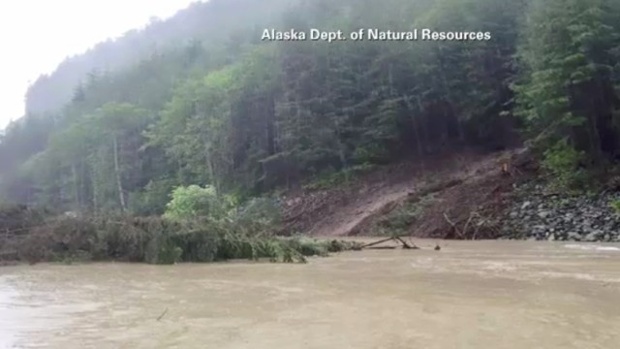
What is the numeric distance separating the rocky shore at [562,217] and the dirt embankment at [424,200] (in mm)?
595

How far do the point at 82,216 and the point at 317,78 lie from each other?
25.0 m

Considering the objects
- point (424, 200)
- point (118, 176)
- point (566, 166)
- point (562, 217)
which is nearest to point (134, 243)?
point (562, 217)

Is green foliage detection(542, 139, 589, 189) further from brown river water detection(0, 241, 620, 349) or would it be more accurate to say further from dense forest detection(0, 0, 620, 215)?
brown river water detection(0, 241, 620, 349)

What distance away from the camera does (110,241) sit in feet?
42.3

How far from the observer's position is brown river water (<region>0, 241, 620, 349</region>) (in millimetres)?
5367

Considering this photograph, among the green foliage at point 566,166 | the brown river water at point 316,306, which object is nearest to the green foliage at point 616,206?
the green foliage at point 566,166

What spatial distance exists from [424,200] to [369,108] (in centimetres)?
1003

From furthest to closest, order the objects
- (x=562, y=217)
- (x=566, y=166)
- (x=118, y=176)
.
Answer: (x=118, y=176), (x=566, y=166), (x=562, y=217)

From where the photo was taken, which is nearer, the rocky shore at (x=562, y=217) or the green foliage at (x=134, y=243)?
the green foliage at (x=134, y=243)

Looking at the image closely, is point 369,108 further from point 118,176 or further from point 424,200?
point 118,176

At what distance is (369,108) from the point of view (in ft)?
115

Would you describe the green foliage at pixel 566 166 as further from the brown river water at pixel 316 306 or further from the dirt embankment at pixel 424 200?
the brown river water at pixel 316 306

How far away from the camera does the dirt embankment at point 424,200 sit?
22.9 metres

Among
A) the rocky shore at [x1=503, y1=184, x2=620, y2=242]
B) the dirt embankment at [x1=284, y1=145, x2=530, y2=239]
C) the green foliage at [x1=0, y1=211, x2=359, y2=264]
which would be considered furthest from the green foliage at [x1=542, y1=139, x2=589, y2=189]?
the green foliage at [x1=0, y1=211, x2=359, y2=264]
